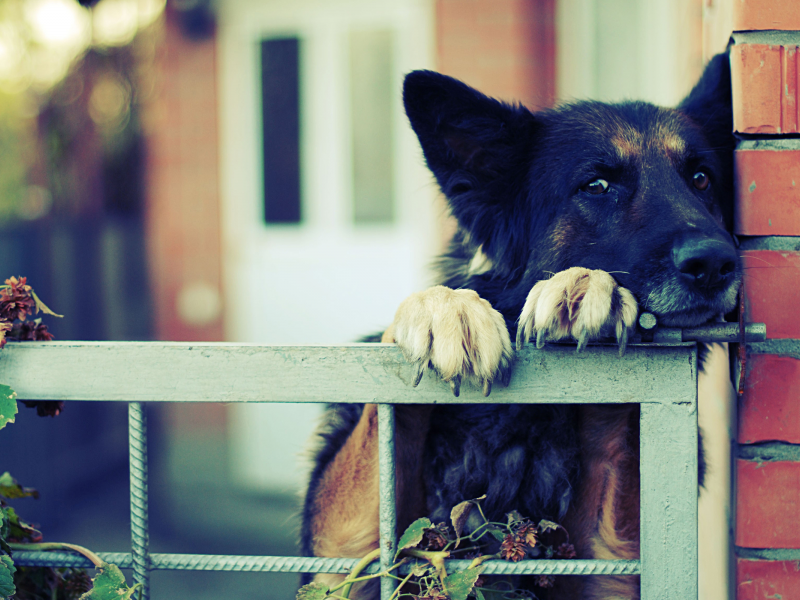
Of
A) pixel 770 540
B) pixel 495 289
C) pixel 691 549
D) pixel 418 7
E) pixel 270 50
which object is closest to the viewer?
pixel 691 549

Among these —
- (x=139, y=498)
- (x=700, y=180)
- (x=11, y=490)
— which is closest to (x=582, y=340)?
(x=139, y=498)

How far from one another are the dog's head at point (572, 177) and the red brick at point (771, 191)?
0.32 feet

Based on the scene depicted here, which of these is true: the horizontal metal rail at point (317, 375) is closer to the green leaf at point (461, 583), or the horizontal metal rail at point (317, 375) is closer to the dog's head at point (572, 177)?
the green leaf at point (461, 583)

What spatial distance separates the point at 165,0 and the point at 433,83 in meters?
4.74

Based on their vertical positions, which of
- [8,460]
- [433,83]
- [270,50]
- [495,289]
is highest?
[270,50]

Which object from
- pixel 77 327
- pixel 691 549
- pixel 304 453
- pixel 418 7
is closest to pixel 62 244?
pixel 77 327

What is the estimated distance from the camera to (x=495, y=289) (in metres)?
1.72

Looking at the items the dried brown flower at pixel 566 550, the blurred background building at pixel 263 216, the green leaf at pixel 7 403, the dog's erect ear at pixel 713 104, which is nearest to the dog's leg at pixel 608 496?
the dried brown flower at pixel 566 550

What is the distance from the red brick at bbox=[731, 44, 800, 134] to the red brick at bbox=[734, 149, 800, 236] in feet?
0.18

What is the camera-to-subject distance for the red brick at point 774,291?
1.22 meters

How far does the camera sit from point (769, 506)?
3.96 feet

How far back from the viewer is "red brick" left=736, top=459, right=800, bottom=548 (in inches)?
47.2

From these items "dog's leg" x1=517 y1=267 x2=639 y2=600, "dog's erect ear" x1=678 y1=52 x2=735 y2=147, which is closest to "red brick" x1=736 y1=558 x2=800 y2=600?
"dog's leg" x1=517 y1=267 x2=639 y2=600

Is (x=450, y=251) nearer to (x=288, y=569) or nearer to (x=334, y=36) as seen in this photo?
(x=288, y=569)
